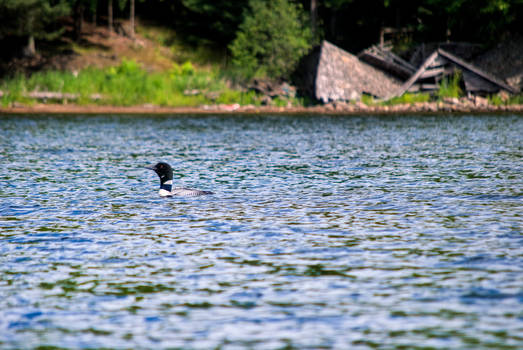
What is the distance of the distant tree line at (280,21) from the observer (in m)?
57.1

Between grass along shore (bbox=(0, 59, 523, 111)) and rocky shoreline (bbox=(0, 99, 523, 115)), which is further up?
grass along shore (bbox=(0, 59, 523, 111))

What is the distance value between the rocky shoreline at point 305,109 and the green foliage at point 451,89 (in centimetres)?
85

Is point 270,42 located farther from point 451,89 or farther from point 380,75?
point 451,89

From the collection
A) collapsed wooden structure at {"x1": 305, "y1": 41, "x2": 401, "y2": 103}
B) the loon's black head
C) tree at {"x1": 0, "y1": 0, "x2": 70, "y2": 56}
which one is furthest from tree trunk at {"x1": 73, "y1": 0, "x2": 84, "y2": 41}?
the loon's black head

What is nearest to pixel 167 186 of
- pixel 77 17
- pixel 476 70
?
pixel 476 70

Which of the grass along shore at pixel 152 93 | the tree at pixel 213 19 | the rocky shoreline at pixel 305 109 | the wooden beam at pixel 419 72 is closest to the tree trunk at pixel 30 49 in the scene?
the grass along shore at pixel 152 93

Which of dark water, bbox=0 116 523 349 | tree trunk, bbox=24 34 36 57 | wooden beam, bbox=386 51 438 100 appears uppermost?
tree trunk, bbox=24 34 36 57

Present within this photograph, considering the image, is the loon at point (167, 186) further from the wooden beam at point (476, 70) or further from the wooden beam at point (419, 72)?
the wooden beam at point (476, 70)

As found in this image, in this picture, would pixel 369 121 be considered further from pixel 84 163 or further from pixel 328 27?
pixel 328 27

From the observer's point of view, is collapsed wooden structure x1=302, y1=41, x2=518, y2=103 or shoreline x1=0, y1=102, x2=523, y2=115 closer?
shoreline x1=0, y1=102, x2=523, y2=115

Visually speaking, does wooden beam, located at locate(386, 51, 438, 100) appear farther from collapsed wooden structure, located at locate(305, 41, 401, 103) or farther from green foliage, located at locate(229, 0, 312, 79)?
green foliage, located at locate(229, 0, 312, 79)

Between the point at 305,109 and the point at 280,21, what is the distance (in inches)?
311

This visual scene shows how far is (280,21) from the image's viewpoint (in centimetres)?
5950

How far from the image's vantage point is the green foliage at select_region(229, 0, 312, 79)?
59.2 meters
